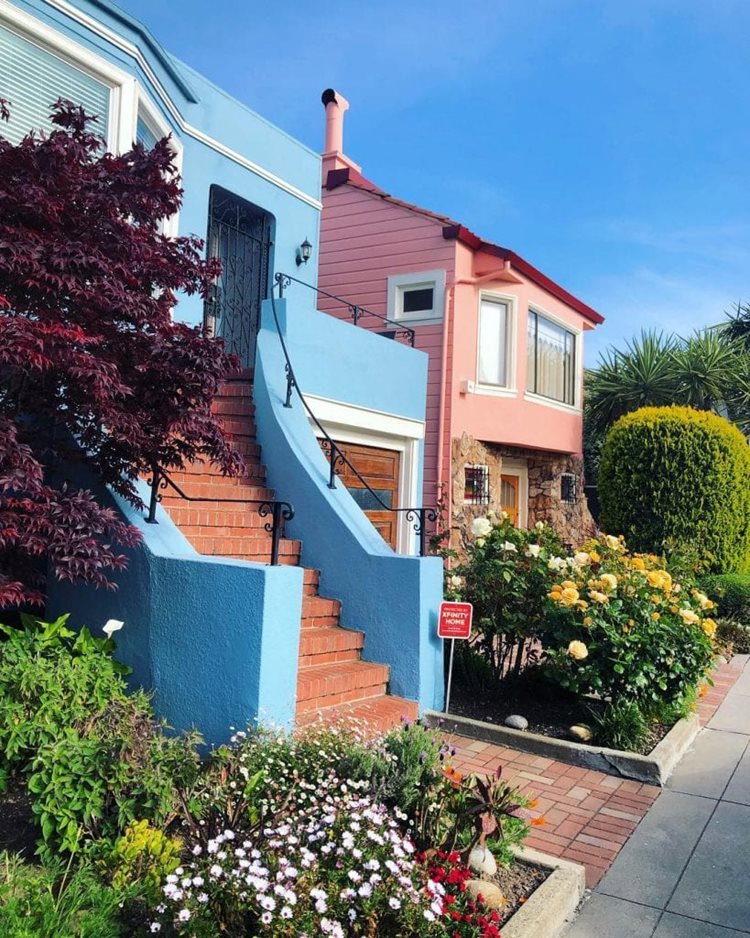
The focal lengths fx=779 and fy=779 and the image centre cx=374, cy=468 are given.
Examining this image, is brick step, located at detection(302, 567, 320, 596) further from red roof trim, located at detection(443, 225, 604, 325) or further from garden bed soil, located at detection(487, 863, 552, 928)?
red roof trim, located at detection(443, 225, 604, 325)

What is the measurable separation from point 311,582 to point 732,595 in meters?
6.62

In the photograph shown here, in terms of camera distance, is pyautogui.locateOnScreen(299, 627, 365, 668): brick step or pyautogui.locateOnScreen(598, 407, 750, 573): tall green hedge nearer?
pyautogui.locateOnScreen(299, 627, 365, 668): brick step

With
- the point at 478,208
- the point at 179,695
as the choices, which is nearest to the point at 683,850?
the point at 179,695

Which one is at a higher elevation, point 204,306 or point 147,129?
point 147,129

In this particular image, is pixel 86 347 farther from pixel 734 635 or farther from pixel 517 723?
pixel 734 635

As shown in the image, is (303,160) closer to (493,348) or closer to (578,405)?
(493,348)

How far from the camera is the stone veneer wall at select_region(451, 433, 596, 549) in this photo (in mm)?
11703

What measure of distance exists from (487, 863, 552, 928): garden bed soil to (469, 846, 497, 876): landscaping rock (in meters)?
0.09

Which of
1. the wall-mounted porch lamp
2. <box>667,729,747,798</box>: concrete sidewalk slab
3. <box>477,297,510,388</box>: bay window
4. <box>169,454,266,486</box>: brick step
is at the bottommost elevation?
<box>667,729,747,798</box>: concrete sidewalk slab

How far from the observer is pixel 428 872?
3.25 metres

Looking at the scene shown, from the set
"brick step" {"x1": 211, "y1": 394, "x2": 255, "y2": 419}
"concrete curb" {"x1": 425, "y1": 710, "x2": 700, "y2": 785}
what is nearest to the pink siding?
"brick step" {"x1": 211, "y1": 394, "x2": 255, "y2": 419}

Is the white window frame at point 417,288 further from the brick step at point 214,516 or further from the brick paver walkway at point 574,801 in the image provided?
the brick paver walkway at point 574,801

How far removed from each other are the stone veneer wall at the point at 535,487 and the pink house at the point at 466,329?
23 millimetres

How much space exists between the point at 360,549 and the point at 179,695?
82.8 inches
